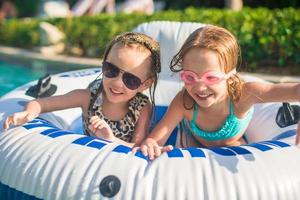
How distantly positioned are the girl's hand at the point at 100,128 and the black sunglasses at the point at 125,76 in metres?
0.22

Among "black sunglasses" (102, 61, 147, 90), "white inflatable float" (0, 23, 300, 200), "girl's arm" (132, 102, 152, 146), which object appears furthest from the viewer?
"girl's arm" (132, 102, 152, 146)

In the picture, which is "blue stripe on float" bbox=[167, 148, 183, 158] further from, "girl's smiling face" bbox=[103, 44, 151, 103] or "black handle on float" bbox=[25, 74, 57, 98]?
"black handle on float" bbox=[25, 74, 57, 98]

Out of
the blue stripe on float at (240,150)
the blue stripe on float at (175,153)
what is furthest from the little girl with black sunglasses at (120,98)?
the blue stripe on float at (240,150)

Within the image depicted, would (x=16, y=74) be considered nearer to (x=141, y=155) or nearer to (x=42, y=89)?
(x=42, y=89)

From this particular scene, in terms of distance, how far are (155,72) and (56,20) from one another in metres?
7.63

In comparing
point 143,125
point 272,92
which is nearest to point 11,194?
point 143,125

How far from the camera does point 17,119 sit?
8.59 feet

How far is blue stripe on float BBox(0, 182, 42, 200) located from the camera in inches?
89.4

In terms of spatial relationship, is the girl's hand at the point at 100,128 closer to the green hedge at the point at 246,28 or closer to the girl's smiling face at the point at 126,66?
the girl's smiling face at the point at 126,66

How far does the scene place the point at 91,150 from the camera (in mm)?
2254

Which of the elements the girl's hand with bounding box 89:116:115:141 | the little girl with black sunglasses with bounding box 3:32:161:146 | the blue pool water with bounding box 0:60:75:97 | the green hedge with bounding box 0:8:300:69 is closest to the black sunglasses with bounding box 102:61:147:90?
the little girl with black sunglasses with bounding box 3:32:161:146

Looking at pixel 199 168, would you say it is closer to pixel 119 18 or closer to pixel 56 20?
pixel 119 18

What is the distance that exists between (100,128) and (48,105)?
17.3 inches

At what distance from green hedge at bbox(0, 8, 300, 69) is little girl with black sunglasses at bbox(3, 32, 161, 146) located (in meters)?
4.48
